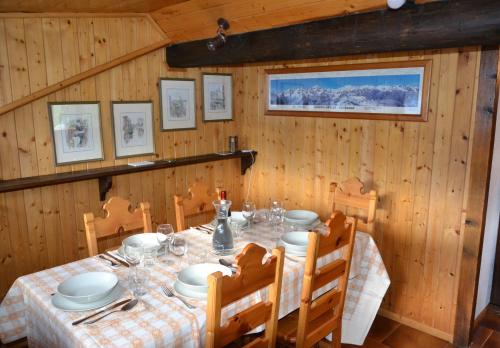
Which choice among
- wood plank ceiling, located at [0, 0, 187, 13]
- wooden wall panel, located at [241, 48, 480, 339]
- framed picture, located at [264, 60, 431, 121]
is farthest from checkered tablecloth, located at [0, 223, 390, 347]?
wood plank ceiling, located at [0, 0, 187, 13]

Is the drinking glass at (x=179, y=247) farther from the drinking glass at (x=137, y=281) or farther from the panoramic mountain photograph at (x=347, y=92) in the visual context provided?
the panoramic mountain photograph at (x=347, y=92)

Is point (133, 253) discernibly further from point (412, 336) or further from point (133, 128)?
point (412, 336)

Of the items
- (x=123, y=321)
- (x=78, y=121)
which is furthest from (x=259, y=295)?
(x=78, y=121)

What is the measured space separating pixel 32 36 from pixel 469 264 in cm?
312

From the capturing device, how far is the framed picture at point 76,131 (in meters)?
2.79

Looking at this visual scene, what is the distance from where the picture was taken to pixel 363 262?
2.51 metres

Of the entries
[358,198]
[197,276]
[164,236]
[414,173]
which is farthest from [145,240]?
[414,173]

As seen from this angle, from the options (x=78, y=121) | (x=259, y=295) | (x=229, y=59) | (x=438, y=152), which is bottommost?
(x=259, y=295)

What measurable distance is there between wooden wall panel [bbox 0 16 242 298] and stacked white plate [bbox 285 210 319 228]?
1.29 meters

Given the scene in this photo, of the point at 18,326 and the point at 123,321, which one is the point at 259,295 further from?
the point at 18,326

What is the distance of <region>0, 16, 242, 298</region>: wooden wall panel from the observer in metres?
2.60

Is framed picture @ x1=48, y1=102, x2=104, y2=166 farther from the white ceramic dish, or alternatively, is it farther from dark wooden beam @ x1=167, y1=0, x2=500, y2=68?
the white ceramic dish

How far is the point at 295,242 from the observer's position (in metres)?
2.21

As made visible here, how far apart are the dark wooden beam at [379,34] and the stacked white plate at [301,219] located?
0.99m
